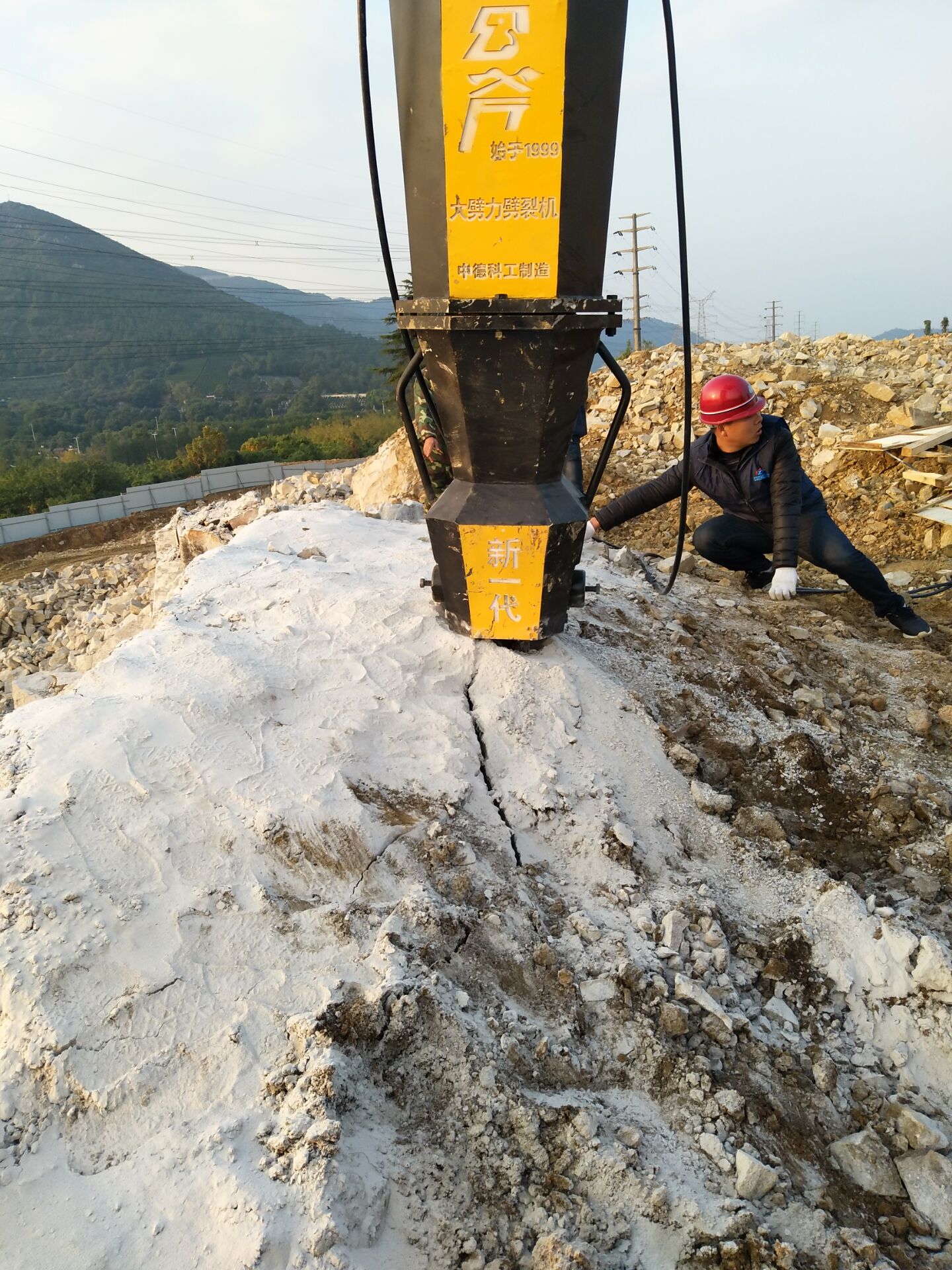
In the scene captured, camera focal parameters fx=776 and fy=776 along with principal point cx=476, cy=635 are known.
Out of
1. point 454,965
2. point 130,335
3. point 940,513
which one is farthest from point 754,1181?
point 130,335

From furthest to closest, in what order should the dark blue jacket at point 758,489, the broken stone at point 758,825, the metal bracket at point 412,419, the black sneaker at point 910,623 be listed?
the black sneaker at point 910,623, the dark blue jacket at point 758,489, the metal bracket at point 412,419, the broken stone at point 758,825

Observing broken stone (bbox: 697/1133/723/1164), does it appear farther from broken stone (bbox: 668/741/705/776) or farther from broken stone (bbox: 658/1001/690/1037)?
broken stone (bbox: 668/741/705/776)

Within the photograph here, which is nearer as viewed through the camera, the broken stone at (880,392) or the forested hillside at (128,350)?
the broken stone at (880,392)

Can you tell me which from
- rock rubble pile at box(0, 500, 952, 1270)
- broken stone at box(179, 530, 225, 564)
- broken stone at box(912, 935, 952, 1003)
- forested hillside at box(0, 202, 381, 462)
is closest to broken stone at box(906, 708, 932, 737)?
rock rubble pile at box(0, 500, 952, 1270)

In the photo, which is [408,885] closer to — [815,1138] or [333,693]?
[333,693]

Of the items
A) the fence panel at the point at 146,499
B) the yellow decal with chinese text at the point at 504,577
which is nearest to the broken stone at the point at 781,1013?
the yellow decal with chinese text at the point at 504,577

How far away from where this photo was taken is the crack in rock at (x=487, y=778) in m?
2.25

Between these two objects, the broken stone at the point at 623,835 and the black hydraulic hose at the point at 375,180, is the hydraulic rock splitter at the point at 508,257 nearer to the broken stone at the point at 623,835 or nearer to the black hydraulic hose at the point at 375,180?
the black hydraulic hose at the point at 375,180

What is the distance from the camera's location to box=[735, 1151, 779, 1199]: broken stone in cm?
152

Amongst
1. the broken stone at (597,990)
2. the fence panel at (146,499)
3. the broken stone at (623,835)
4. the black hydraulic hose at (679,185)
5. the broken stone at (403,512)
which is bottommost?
the fence panel at (146,499)

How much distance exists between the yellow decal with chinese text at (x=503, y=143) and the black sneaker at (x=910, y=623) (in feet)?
9.43

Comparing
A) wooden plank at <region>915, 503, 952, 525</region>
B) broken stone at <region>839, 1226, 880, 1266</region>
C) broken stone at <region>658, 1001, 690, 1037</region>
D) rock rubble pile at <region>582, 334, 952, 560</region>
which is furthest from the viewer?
rock rubble pile at <region>582, 334, 952, 560</region>

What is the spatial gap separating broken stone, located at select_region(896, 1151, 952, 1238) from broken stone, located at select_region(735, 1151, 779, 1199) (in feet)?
1.07

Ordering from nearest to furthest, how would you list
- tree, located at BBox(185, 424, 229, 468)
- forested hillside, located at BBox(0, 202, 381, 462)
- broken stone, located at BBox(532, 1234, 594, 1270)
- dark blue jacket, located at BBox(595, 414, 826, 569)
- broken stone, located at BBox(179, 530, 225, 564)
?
1. broken stone, located at BBox(532, 1234, 594, 1270)
2. dark blue jacket, located at BBox(595, 414, 826, 569)
3. broken stone, located at BBox(179, 530, 225, 564)
4. tree, located at BBox(185, 424, 229, 468)
5. forested hillside, located at BBox(0, 202, 381, 462)
